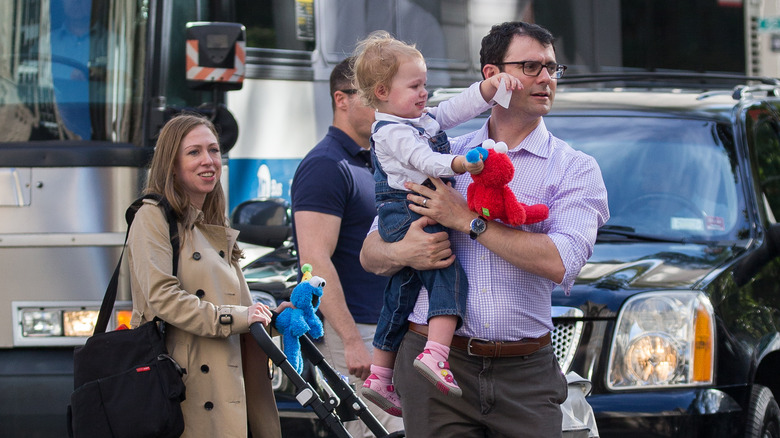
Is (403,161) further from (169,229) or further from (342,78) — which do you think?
(342,78)

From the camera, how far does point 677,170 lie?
5930 mm

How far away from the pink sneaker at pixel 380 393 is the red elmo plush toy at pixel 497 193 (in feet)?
2.34

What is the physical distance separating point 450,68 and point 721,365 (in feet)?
15.0

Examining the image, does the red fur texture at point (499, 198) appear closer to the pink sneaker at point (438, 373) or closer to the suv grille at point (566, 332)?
the pink sneaker at point (438, 373)

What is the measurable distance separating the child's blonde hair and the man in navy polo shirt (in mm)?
993

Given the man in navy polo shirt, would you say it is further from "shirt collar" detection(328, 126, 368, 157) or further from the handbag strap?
the handbag strap

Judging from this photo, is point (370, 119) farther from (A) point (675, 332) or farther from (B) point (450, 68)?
(B) point (450, 68)

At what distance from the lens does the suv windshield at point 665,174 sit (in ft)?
18.7

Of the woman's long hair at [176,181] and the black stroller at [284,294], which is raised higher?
the woman's long hair at [176,181]

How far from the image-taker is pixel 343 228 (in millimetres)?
4945

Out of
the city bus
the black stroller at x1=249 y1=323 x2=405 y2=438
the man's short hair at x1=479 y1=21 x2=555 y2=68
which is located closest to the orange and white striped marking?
the city bus

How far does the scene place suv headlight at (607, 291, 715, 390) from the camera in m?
4.96

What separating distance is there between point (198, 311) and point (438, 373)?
3.58 feet

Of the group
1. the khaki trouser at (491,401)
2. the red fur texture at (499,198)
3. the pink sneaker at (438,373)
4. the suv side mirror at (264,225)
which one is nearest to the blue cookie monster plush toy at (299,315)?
the khaki trouser at (491,401)
